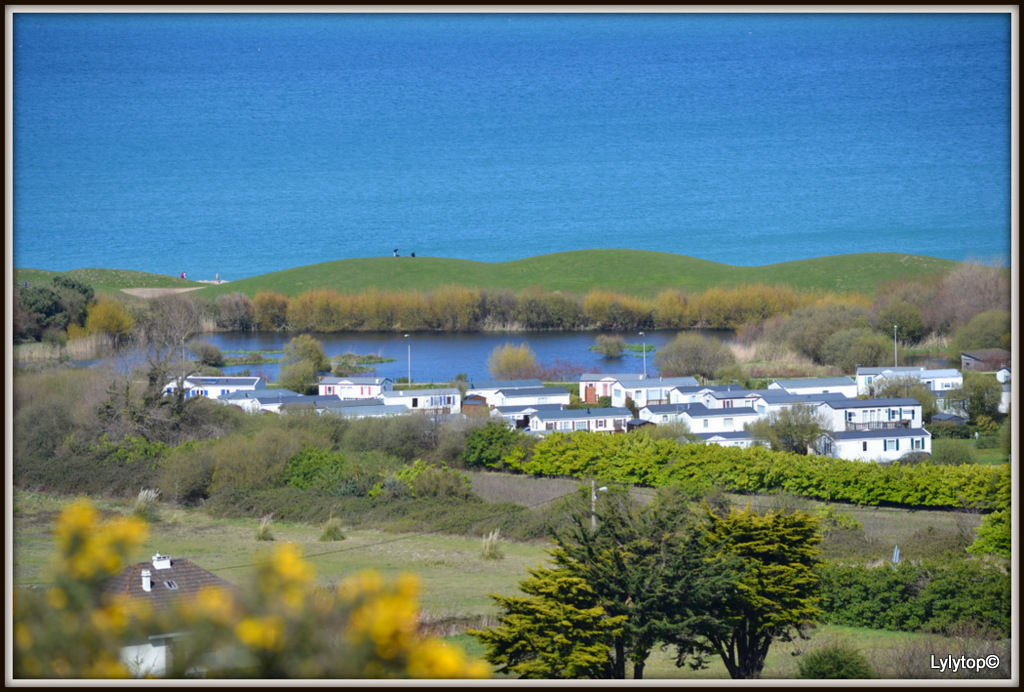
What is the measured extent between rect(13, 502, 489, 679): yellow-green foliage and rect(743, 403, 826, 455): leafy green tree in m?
13.0

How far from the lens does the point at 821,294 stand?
4356cm

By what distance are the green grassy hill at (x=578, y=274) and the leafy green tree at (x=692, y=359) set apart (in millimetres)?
A: 24726

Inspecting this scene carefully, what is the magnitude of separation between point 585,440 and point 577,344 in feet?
69.3

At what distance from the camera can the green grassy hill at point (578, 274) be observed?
48.4 meters

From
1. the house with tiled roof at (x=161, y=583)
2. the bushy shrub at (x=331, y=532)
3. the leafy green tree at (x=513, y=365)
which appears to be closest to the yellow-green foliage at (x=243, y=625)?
the house with tiled roof at (x=161, y=583)

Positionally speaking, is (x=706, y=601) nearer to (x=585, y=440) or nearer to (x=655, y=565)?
(x=655, y=565)

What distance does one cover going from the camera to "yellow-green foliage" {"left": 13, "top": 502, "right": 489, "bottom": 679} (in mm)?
1000

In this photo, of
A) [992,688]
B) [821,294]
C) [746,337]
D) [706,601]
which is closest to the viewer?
[992,688]

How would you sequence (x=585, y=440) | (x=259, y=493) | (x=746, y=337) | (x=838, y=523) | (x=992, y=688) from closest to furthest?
(x=992, y=688)
(x=838, y=523)
(x=259, y=493)
(x=585, y=440)
(x=746, y=337)

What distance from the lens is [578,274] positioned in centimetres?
5609

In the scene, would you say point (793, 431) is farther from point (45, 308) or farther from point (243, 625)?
point (243, 625)

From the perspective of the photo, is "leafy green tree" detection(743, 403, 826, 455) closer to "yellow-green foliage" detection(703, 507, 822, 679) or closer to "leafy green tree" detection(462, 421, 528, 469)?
"leafy green tree" detection(462, 421, 528, 469)

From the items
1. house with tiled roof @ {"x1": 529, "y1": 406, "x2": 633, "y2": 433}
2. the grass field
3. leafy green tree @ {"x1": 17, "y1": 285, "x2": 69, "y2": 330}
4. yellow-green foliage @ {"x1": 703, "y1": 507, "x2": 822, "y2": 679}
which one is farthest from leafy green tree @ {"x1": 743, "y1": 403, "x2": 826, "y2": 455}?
leafy green tree @ {"x1": 17, "y1": 285, "x2": 69, "y2": 330}

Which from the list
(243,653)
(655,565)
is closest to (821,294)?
(655,565)
